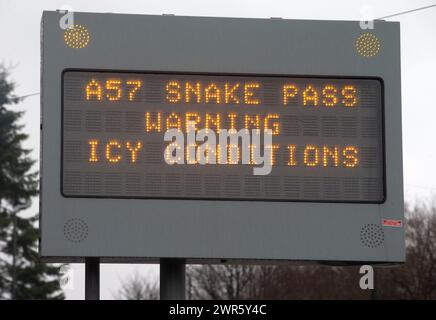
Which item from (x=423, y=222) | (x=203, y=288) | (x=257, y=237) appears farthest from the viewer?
(x=203, y=288)

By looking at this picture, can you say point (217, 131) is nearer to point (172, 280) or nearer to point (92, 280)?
point (172, 280)

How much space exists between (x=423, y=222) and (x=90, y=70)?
43.8 metres

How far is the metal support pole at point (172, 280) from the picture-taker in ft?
42.4

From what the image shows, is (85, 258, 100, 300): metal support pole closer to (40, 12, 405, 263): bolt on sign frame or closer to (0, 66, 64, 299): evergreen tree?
(40, 12, 405, 263): bolt on sign frame

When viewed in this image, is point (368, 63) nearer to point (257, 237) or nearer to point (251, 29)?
point (251, 29)

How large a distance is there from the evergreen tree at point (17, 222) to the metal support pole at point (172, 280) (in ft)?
159

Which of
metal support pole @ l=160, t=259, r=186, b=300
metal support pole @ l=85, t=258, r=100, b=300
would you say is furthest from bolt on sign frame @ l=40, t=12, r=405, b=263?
metal support pole @ l=160, t=259, r=186, b=300

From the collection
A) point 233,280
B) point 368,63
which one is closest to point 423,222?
point 233,280

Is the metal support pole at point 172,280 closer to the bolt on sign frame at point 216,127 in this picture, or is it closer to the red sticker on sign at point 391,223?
the bolt on sign frame at point 216,127

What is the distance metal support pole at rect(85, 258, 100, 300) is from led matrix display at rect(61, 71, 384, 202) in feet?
2.82

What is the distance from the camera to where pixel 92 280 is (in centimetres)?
1265

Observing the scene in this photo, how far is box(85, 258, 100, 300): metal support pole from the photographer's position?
12562mm

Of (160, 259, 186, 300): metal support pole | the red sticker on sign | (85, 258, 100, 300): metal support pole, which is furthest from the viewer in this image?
(160, 259, 186, 300): metal support pole

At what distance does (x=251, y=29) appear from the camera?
1249 centimetres
